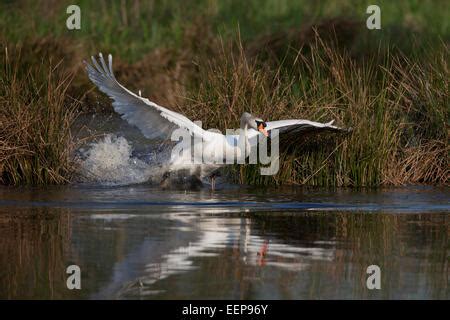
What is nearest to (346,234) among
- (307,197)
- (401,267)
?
(401,267)

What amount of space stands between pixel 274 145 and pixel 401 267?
568 cm

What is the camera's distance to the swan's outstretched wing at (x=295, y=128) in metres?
13.6

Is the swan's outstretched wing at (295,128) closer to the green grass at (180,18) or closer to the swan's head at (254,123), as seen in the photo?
the swan's head at (254,123)

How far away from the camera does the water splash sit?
14594 millimetres

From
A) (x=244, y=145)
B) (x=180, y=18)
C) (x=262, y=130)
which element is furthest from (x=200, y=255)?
(x=180, y=18)

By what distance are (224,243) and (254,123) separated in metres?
4.08

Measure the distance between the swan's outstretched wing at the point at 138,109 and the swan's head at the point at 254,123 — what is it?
0.53 m

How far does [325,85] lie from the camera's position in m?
14.5

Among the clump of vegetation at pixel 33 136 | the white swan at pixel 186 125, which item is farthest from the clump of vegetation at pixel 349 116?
the clump of vegetation at pixel 33 136

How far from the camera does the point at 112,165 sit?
14.9 metres

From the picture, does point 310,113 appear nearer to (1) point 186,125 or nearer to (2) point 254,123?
(2) point 254,123

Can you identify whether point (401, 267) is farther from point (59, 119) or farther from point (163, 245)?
point (59, 119)

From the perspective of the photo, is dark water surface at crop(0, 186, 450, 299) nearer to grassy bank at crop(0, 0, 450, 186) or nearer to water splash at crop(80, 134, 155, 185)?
grassy bank at crop(0, 0, 450, 186)

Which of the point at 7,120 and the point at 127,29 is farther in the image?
the point at 127,29
